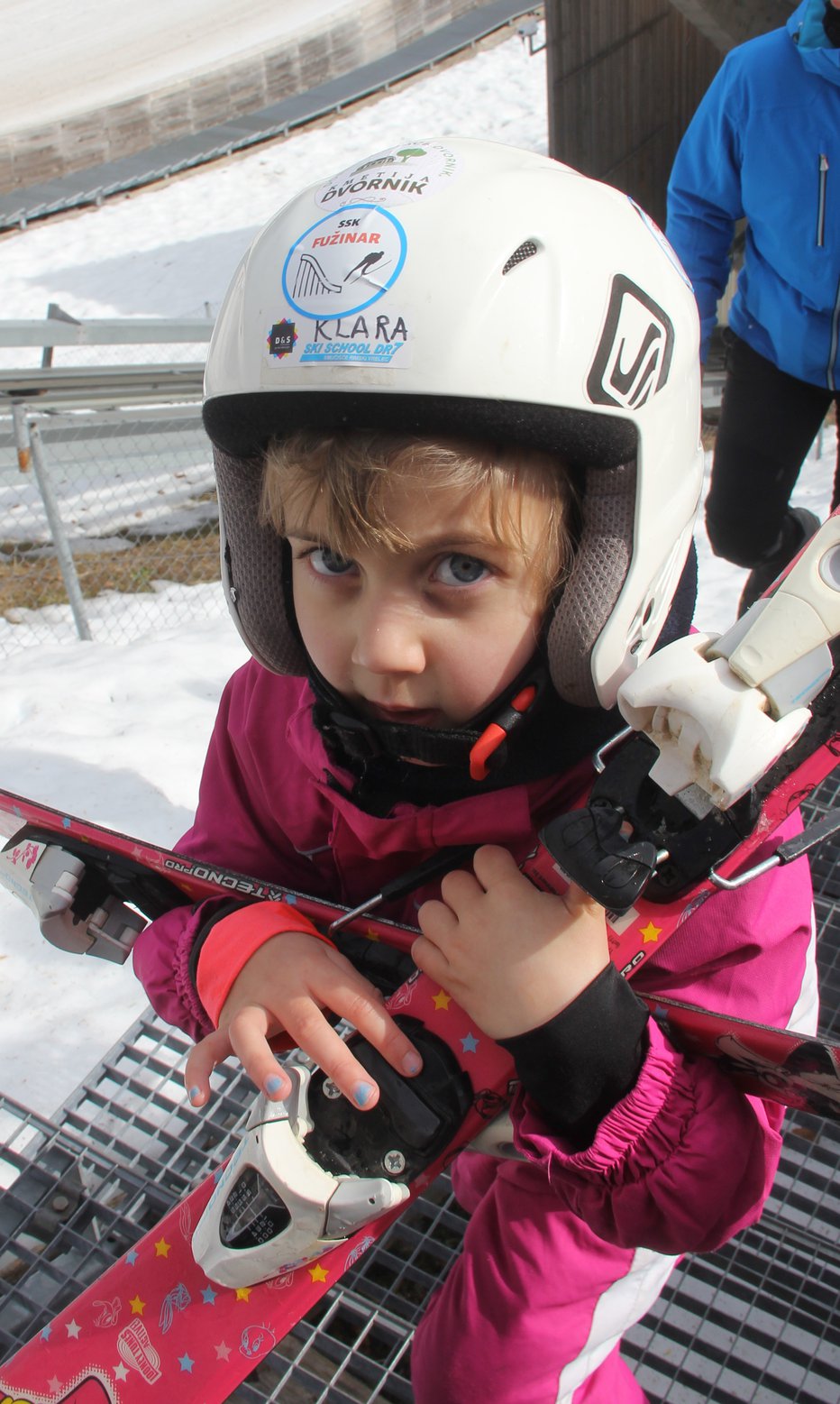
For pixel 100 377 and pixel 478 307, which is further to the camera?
pixel 100 377

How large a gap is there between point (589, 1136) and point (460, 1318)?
1.59 feet

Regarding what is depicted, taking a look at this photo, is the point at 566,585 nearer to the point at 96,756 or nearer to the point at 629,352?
the point at 629,352

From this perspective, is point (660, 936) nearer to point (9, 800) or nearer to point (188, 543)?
point (9, 800)

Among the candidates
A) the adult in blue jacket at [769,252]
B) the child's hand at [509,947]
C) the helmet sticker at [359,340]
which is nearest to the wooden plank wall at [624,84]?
the adult in blue jacket at [769,252]

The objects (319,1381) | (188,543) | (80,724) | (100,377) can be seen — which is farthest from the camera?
(188,543)

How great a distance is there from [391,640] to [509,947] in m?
0.34

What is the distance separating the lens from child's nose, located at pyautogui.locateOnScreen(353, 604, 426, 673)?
114 cm

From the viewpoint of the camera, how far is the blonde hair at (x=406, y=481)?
110 cm

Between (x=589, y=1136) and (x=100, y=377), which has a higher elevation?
(x=589, y=1136)

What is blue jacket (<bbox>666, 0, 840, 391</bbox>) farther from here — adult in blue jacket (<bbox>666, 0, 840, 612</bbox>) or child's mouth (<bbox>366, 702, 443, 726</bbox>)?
child's mouth (<bbox>366, 702, 443, 726</bbox>)

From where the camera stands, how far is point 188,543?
232 inches

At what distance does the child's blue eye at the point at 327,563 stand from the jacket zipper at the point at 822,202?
1839mm

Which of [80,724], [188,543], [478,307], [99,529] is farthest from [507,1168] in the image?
[99,529]

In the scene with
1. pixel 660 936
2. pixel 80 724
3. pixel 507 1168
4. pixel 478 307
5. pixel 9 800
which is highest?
pixel 478 307
